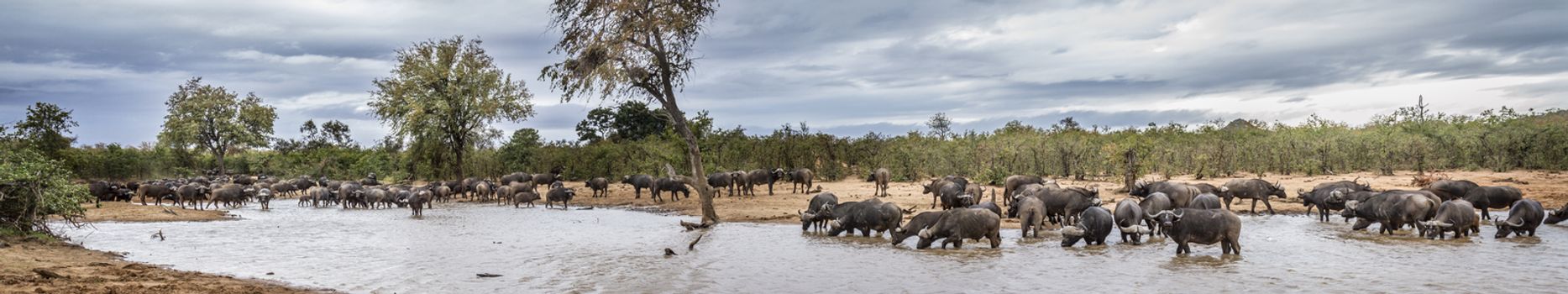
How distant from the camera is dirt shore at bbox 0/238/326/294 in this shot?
9.81 meters

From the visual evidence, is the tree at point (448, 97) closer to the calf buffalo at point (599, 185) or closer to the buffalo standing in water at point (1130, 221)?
the calf buffalo at point (599, 185)

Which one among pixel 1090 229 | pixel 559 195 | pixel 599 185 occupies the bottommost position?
pixel 1090 229

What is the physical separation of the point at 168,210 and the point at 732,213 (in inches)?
612

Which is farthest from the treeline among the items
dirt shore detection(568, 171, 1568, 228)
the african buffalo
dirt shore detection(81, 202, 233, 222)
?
dirt shore detection(81, 202, 233, 222)

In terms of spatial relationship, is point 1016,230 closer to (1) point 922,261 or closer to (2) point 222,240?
(1) point 922,261

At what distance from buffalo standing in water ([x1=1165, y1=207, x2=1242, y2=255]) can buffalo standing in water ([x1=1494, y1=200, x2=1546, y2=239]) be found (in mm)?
5260

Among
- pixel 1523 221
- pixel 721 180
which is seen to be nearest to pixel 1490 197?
pixel 1523 221

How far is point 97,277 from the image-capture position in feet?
35.2

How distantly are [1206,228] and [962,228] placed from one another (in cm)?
345

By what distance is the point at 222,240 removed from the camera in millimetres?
17500

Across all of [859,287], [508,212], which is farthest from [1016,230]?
[508,212]

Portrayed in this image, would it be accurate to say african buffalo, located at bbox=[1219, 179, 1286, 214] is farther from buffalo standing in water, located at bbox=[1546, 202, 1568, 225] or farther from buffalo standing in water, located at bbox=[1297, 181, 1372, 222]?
buffalo standing in water, located at bbox=[1546, 202, 1568, 225]

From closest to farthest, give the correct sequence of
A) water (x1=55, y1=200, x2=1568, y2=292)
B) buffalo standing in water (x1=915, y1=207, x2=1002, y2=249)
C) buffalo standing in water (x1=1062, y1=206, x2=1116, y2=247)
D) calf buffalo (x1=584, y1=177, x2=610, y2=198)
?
water (x1=55, y1=200, x2=1568, y2=292)
buffalo standing in water (x1=1062, y1=206, x2=1116, y2=247)
buffalo standing in water (x1=915, y1=207, x2=1002, y2=249)
calf buffalo (x1=584, y1=177, x2=610, y2=198)

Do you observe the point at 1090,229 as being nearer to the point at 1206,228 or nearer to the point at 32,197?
the point at 1206,228
